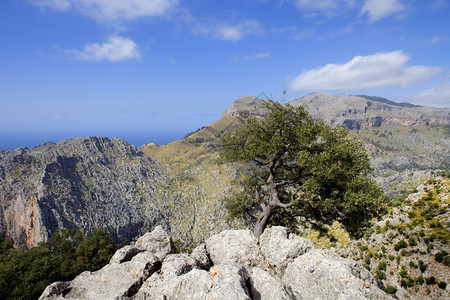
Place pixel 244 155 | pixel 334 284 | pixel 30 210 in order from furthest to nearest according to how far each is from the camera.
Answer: pixel 30 210, pixel 244 155, pixel 334 284

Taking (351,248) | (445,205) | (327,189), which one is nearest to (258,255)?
(327,189)

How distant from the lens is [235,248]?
53.1ft

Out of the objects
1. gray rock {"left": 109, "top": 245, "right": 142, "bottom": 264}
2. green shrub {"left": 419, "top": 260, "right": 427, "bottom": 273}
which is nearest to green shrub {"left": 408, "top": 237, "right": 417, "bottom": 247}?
green shrub {"left": 419, "top": 260, "right": 427, "bottom": 273}

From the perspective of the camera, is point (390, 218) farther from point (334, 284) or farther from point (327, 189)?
point (334, 284)

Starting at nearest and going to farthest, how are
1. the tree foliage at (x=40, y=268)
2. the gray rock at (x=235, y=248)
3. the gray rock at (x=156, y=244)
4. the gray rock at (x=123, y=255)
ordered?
the gray rock at (x=235, y=248) → the gray rock at (x=123, y=255) → the gray rock at (x=156, y=244) → the tree foliage at (x=40, y=268)

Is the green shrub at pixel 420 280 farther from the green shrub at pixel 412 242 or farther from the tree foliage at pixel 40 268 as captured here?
the tree foliage at pixel 40 268

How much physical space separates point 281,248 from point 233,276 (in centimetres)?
540

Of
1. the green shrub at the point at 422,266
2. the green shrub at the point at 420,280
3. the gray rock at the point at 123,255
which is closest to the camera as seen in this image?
the gray rock at the point at 123,255

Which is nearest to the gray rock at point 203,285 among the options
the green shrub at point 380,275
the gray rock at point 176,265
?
the gray rock at point 176,265

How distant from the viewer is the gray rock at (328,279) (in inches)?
438

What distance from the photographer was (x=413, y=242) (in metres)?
35.2

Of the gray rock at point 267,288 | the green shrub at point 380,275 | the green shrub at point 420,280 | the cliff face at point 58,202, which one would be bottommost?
the cliff face at point 58,202

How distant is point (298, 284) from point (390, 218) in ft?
131

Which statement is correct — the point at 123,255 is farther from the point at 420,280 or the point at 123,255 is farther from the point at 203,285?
the point at 420,280
